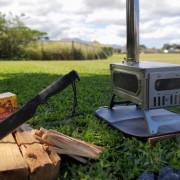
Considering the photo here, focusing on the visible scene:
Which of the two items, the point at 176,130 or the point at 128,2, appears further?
the point at 128,2

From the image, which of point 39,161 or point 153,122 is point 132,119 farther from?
point 39,161

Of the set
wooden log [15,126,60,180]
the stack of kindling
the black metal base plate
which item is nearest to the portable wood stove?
the black metal base plate

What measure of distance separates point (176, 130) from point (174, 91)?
335 mm

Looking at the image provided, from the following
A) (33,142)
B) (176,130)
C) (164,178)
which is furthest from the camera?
(176,130)

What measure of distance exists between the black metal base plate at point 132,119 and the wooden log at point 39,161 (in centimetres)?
86

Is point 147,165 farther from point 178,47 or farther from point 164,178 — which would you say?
point 178,47

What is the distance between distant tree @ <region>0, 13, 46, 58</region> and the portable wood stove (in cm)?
1766

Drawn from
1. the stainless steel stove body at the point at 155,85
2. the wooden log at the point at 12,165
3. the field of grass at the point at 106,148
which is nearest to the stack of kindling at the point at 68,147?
the field of grass at the point at 106,148

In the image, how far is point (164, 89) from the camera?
2707 millimetres

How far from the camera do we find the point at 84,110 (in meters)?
3.71

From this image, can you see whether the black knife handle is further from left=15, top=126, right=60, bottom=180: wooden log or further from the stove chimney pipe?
the stove chimney pipe

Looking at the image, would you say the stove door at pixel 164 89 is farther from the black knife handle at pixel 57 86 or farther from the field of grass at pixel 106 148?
the black knife handle at pixel 57 86

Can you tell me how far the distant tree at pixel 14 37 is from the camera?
20500mm

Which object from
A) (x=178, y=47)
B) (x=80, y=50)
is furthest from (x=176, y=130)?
(x=178, y=47)
